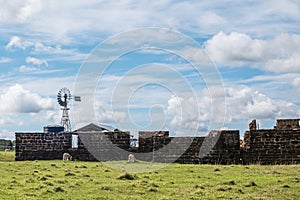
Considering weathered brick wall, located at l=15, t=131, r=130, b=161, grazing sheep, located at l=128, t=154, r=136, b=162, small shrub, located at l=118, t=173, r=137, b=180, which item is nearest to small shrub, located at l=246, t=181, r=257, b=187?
small shrub, located at l=118, t=173, r=137, b=180

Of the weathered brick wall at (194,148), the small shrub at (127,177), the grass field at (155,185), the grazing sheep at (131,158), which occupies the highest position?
the weathered brick wall at (194,148)

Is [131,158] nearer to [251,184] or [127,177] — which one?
[127,177]

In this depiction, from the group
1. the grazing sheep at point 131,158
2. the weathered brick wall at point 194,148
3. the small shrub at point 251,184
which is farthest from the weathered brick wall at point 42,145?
the small shrub at point 251,184

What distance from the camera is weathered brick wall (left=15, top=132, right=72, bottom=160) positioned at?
32.0m

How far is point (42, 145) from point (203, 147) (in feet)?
33.8

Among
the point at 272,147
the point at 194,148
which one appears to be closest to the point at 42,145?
the point at 194,148

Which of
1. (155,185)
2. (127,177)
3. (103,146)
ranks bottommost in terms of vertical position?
(155,185)

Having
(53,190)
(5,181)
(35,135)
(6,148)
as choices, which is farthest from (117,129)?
(6,148)

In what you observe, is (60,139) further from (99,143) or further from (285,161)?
(285,161)

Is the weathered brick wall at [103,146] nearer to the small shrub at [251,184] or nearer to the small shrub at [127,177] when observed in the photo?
the small shrub at [127,177]

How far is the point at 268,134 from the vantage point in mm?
26766

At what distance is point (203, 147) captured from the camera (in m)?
27.3

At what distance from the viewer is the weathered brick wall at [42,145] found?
32.0 m

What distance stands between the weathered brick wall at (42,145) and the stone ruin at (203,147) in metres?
1.22
